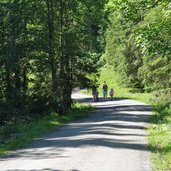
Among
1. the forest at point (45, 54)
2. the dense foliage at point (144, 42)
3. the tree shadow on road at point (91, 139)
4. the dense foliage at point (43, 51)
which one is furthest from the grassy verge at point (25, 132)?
the dense foliage at point (144, 42)

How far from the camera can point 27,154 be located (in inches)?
525

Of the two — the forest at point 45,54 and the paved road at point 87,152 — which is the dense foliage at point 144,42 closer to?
the forest at point 45,54

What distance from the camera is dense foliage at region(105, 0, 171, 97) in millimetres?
12578

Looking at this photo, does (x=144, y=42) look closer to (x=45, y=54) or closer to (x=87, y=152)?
(x=87, y=152)

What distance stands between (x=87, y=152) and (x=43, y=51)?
13542 millimetres

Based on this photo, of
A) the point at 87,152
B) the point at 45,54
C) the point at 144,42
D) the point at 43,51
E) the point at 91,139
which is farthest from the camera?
the point at 45,54

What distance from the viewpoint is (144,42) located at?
12.4 metres

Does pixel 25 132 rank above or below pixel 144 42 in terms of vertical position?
below

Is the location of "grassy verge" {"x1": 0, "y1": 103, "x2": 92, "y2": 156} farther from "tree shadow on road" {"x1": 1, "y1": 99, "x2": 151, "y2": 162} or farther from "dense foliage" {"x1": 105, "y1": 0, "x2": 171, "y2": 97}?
"dense foliage" {"x1": 105, "y1": 0, "x2": 171, "y2": 97}

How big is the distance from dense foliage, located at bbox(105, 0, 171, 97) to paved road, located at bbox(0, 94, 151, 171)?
3.19 metres

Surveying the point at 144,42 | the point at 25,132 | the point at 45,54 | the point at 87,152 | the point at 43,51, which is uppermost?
the point at 43,51

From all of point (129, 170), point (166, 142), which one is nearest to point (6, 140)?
point (166, 142)

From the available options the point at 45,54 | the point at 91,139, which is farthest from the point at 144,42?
the point at 45,54

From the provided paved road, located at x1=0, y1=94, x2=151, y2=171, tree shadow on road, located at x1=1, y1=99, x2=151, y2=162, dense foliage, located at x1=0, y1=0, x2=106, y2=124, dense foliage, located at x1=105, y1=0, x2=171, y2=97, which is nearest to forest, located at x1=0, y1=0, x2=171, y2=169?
dense foliage, located at x1=0, y1=0, x2=106, y2=124
